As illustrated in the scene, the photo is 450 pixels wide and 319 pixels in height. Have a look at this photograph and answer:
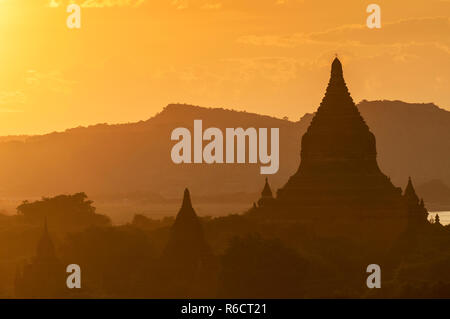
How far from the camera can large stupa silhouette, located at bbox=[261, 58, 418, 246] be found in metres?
141

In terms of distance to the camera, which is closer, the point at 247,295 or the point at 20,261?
the point at 247,295

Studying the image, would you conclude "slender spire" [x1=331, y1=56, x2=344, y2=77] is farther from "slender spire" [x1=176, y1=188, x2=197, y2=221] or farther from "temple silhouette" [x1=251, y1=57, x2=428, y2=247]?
"slender spire" [x1=176, y1=188, x2=197, y2=221]

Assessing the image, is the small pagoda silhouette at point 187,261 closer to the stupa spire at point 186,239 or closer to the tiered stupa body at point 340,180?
the stupa spire at point 186,239

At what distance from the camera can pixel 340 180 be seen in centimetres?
14388

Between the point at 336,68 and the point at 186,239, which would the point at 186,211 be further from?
the point at 336,68

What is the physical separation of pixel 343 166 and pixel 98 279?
28.0 meters

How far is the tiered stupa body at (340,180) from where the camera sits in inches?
5571

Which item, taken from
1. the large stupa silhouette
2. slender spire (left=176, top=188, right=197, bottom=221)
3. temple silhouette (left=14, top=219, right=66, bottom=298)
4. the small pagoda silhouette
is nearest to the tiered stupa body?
the large stupa silhouette

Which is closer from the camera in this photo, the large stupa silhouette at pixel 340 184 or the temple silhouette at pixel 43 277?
the temple silhouette at pixel 43 277

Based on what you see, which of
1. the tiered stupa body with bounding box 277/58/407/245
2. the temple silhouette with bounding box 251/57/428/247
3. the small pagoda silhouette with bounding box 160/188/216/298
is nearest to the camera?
the small pagoda silhouette with bounding box 160/188/216/298

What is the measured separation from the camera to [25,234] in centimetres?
16450

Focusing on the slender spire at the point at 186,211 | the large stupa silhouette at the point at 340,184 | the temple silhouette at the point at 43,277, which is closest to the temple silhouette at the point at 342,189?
the large stupa silhouette at the point at 340,184
